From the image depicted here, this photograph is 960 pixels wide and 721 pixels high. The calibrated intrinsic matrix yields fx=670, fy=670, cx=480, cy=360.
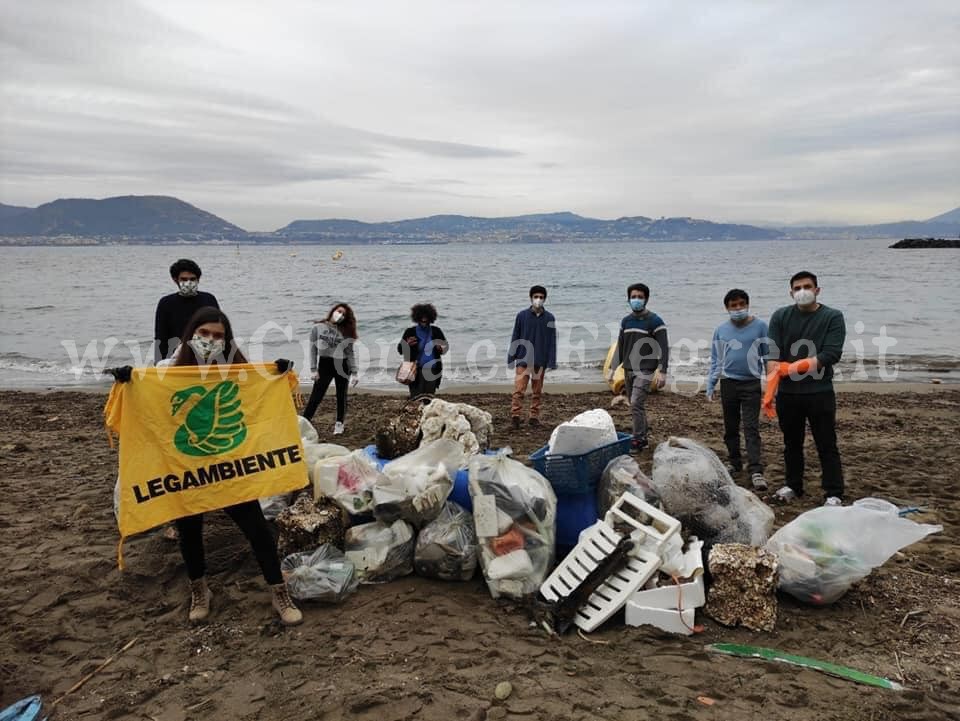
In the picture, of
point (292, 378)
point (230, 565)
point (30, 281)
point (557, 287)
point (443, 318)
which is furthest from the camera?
point (30, 281)

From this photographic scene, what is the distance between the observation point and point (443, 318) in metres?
23.9

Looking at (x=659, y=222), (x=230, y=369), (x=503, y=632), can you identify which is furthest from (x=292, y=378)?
(x=659, y=222)

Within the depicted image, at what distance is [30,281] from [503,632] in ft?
156

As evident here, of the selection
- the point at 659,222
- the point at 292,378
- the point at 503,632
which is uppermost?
the point at 659,222

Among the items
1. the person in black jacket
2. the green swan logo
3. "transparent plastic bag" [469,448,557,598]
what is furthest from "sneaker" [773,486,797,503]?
the green swan logo

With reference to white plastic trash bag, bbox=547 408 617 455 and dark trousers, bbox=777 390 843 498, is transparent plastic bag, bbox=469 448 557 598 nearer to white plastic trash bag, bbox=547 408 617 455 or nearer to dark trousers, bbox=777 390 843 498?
white plastic trash bag, bbox=547 408 617 455

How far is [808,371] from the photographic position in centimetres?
516

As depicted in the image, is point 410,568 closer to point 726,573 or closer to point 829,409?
point 726,573

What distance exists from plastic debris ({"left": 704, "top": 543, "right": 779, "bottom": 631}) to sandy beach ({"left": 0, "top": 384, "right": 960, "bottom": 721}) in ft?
0.24

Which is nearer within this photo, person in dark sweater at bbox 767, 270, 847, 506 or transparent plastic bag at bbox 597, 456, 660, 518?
transparent plastic bag at bbox 597, 456, 660, 518

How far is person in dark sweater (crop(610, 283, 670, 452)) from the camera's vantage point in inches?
267

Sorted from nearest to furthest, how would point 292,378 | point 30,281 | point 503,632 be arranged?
1. point 503,632
2. point 292,378
3. point 30,281

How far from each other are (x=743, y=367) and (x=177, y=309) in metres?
4.67

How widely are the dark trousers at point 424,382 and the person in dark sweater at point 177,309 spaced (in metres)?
2.76
